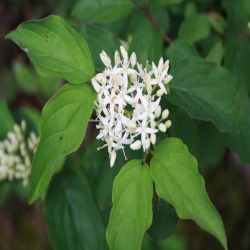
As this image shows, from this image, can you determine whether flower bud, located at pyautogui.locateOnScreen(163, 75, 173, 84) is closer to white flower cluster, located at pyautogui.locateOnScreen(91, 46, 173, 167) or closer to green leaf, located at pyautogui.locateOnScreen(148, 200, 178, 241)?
white flower cluster, located at pyautogui.locateOnScreen(91, 46, 173, 167)

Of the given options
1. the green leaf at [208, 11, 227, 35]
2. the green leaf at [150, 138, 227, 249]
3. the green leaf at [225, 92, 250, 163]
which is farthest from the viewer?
the green leaf at [208, 11, 227, 35]

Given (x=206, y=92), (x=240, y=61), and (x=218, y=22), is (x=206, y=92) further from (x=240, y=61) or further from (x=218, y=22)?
(x=218, y=22)

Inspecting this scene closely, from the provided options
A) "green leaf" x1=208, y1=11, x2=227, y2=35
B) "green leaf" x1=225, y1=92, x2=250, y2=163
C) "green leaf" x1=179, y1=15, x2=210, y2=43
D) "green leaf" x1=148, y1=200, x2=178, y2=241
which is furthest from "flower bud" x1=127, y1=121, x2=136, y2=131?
"green leaf" x1=208, y1=11, x2=227, y2=35

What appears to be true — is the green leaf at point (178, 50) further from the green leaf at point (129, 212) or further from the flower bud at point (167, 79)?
the green leaf at point (129, 212)

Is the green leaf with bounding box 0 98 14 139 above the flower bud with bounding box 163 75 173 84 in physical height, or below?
below

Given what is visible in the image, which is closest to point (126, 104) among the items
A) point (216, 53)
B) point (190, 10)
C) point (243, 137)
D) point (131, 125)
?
point (131, 125)

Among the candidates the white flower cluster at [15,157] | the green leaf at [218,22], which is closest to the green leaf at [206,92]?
the green leaf at [218,22]

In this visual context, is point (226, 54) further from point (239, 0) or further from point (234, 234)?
point (234, 234)
